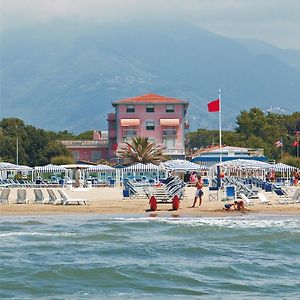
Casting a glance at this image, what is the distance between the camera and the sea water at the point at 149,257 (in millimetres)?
17938

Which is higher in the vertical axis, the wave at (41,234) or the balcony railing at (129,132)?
the balcony railing at (129,132)

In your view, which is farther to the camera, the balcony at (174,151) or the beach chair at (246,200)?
the balcony at (174,151)

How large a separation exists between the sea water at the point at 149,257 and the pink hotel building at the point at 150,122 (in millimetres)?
62581

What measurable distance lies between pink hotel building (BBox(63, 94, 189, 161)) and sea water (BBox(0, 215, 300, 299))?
62581 millimetres

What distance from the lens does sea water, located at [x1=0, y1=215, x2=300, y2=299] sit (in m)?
17.9

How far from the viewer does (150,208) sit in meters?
33.5

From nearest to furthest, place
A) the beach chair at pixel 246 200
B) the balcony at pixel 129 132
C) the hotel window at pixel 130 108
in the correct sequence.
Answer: the beach chair at pixel 246 200 < the balcony at pixel 129 132 < the hotel window at pixel 130 108

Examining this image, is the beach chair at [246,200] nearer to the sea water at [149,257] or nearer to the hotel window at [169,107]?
the sea water at [149,257]

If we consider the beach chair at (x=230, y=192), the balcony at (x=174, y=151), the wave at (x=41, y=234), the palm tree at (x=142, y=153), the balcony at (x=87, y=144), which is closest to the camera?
the wave at (x=41, y=234)

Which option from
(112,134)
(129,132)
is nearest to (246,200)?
(129,132)

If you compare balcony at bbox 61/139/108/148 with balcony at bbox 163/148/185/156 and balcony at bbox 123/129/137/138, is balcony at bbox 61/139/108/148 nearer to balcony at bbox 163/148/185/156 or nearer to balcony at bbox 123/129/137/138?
balcony at bbox 123/129/137/138

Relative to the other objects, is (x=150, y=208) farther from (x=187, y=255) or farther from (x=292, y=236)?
(x=187, y=255)

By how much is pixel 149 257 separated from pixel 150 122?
74.2 m

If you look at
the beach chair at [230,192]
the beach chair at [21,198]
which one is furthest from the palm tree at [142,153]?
the beach chair at [230,192]
